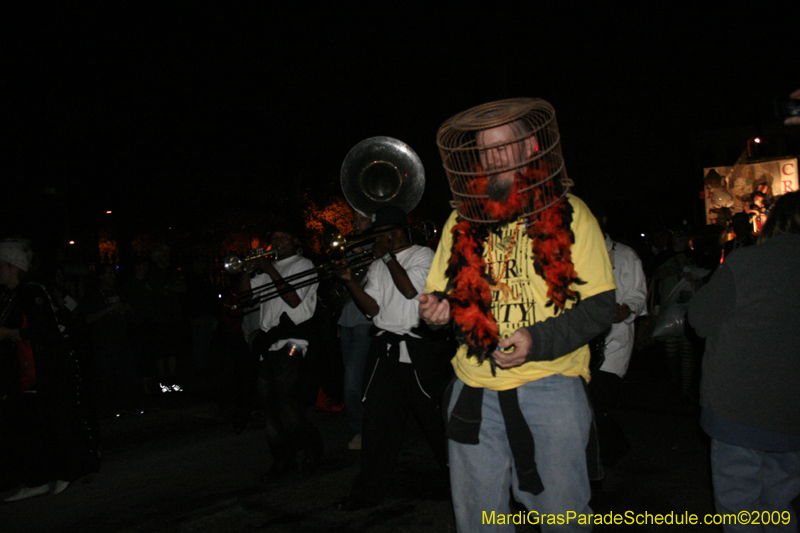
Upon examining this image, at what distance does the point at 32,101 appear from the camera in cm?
1354

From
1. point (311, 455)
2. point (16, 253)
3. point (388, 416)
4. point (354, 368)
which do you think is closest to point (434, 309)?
point (388, 416)

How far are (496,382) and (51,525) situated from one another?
3.64 m

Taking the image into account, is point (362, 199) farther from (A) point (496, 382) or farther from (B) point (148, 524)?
(A) point (496, 382)

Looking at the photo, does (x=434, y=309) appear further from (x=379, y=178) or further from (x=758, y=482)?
(x=379, y=178)

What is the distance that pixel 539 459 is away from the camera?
2.32 metres

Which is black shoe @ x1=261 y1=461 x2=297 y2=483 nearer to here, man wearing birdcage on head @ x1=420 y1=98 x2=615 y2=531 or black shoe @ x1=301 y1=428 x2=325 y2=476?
black shoe @ x1=301 y1=428 x2=325 y2=476

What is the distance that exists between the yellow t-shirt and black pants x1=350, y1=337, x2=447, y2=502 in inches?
74.4

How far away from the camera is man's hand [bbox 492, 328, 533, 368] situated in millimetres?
2160

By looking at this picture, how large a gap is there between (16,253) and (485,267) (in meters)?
4.15

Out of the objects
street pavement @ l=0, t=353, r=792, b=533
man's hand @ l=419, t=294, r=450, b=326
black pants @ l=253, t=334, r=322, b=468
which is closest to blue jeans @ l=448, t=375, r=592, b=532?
man's hand @ l=419, t=294, r=450, b=326

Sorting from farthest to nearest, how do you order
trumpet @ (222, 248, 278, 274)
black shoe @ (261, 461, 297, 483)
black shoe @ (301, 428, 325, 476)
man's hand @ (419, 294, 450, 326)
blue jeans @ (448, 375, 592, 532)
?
trumpet @ (222, 248, 278, 274), black shoe @ (301, 428, 325, 476), black shoe @ (261, 461, 297, 483), man's hand @ (419, 294, 450, 326), blue jeans @ (448, 375, 592, 532)

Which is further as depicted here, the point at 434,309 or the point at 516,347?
the point at 434,309

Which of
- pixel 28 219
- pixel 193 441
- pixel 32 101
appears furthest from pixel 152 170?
pixel 193 441

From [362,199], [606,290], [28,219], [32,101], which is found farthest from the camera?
[28,219]
